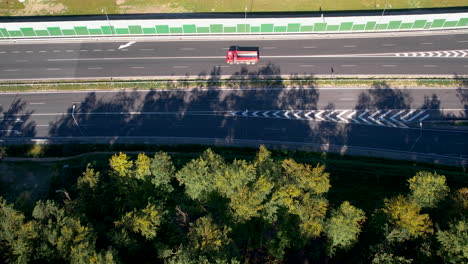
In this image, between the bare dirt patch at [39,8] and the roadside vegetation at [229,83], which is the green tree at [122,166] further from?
the bare dirt patch at [39,8]

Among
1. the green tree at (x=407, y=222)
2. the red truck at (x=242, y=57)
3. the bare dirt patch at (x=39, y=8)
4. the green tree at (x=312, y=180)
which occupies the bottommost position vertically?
the green tree at (x=407, y=222)

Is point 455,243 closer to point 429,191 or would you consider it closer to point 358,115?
point 429,191

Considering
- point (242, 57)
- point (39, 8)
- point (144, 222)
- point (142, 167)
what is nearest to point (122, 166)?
point (142, 167)

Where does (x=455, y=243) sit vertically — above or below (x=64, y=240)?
below

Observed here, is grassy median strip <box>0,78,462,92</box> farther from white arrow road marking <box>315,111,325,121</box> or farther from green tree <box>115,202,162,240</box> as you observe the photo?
green tree <box>115,202,162,240</box>

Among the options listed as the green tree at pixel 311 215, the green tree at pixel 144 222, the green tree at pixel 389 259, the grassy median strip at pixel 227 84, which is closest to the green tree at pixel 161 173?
the green tree at pixel 144 222

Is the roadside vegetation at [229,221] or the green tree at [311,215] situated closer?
the roadside vegetation at [229,221]

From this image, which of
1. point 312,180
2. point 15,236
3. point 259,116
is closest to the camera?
point 15,236
